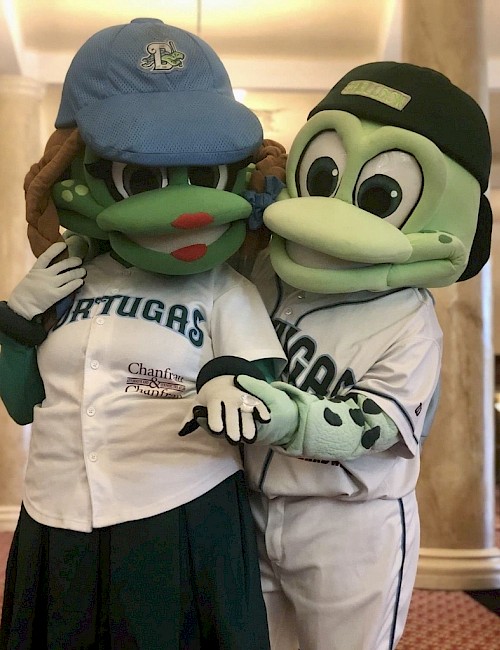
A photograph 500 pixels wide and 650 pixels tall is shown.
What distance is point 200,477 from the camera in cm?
98

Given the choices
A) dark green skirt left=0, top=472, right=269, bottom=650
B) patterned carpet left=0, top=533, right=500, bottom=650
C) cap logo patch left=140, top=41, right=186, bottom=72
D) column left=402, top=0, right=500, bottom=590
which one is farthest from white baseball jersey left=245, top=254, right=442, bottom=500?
column left=402, top=0, right=500, bottom=590

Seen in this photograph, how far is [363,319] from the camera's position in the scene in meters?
1.01

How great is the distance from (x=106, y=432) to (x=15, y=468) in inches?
96.2

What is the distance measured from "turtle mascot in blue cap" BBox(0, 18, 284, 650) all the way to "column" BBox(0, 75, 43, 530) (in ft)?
7.51

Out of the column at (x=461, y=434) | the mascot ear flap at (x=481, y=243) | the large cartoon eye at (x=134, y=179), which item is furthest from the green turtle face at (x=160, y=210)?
the column at (x=461, y=434)

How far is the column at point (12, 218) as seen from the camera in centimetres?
321

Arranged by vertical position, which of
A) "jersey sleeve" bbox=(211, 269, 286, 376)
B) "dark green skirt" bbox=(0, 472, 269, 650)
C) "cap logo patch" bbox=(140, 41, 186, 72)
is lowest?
"dark green skirt" bbox=(0, 472, 269, 650)

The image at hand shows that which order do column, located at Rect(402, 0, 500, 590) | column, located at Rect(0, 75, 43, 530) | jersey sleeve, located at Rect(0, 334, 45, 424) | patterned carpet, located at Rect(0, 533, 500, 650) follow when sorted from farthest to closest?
column, located at Rect(0, 75, 43, 530) < column, located at Rect(402, 0, 500, 590) < patterned carpet, located at Rect(0, 533, 500, 650) < jersey sleeve, located at Rect(0, 334, 45, 424)

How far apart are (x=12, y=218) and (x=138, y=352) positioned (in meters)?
2.43

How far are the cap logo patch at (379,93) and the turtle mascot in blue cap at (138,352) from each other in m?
0.16

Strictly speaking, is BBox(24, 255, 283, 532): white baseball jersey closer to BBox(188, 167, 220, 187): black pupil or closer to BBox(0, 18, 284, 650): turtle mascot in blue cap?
BBox(0, 18, 284, 650): turtle mascot in blue cap

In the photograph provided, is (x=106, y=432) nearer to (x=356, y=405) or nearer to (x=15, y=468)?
(x=356, y=405)

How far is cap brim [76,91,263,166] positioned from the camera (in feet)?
3.03

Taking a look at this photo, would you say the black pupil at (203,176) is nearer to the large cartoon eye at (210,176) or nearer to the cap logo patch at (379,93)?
the large cartoon eye at (210,176)
